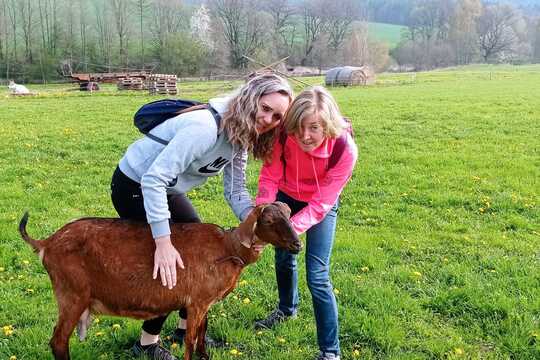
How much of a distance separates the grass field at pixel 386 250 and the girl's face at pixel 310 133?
6.31 feet

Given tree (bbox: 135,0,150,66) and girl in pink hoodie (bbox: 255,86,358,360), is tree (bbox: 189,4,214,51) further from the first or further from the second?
girl in pink hoodie (bbox: 255,86,358,360)

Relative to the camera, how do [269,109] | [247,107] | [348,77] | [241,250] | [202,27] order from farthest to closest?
[202,27]
[348,77]
[241,250]
[269,109]
[247,107]

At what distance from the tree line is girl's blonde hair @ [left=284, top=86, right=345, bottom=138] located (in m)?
50.2

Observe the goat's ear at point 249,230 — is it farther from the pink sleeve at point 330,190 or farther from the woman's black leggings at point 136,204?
the woman's black leggings at point 136,204

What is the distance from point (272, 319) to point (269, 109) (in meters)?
2.34

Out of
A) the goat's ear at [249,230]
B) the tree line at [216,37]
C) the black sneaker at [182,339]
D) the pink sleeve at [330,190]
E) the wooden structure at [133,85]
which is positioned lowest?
the black sneaker at [182,339]

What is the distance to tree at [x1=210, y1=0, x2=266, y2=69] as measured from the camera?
79.7 metres

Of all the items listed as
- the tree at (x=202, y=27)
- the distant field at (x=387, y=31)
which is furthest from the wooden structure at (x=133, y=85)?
the distant field at (x=387, y=31)

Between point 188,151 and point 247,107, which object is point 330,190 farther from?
point 188,151

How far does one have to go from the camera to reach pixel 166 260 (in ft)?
12.9

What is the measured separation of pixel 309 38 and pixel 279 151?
105 m

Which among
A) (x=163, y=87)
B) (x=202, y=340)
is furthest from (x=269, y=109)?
(x=163, y=87)

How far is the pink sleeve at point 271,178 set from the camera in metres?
4.62

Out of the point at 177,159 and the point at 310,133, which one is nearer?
the point at 177,159
